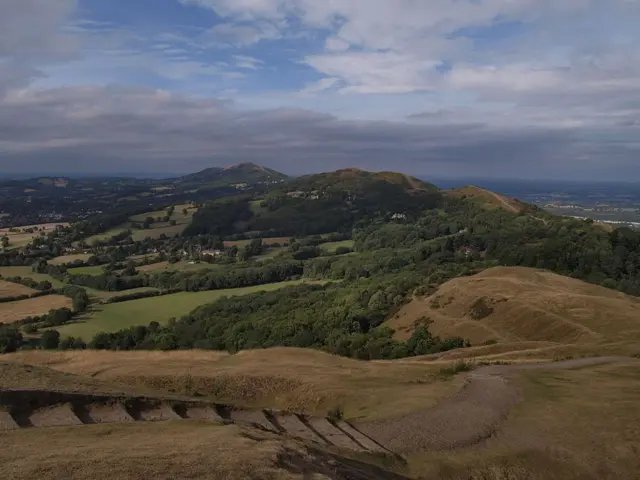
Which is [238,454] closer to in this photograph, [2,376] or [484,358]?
[2,376]

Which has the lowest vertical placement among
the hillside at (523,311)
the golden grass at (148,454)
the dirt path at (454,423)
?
the hillside at (523,311)

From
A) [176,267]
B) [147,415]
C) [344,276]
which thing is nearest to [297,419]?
[147,415]

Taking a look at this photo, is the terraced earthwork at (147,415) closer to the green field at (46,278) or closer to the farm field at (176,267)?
the green field at (46,278)

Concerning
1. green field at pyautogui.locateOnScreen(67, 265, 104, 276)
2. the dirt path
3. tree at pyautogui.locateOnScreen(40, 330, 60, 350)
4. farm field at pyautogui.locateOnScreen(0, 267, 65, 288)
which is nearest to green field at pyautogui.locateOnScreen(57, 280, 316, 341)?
tree at pyautogui.locateOnScreen(40, 330, 60, 350)

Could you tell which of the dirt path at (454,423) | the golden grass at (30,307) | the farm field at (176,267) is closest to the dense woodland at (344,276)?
the farm field at (176,267)

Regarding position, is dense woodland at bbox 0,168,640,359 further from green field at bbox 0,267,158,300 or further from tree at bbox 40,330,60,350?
green field at bbox 0,267,158,300

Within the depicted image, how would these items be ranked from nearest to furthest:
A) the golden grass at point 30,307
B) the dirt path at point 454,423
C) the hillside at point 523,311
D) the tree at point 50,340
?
the dirt path at point 454,423, the hillside at point 523,311, the tree at point 50,340, the golden grass at point 30,307
